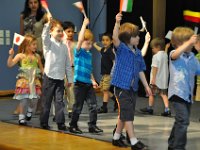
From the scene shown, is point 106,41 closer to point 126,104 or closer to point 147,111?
point 147,111

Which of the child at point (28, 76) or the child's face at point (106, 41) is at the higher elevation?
the child's face at point (106, 41)

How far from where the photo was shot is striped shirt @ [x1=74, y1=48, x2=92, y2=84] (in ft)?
23.6

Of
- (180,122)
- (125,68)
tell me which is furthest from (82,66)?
(180,122)

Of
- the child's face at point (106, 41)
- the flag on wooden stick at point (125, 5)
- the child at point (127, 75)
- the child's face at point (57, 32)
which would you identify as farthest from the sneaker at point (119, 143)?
the child's face at point (106, 41)

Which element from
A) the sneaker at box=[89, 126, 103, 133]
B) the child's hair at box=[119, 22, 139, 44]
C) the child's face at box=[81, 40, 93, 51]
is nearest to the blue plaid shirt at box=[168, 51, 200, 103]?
the child's hair at box=[119, 22, 139, 44]

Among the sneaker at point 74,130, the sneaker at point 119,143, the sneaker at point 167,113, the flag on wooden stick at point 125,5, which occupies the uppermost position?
the flag on wooden stick at point 125,5

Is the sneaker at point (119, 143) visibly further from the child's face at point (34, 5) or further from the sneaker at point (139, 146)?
the child's face at point (34, 5)

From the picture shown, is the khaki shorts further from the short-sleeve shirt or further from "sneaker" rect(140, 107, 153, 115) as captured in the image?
"sneaker" rect(140, 107, 153, 115)

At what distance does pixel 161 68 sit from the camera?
9.10 m

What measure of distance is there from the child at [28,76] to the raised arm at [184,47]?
9.32 feet

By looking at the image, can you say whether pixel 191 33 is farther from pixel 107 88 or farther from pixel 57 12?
pixel 57 12

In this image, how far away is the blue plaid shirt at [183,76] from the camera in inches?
237

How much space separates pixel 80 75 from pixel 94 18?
17.1 ft

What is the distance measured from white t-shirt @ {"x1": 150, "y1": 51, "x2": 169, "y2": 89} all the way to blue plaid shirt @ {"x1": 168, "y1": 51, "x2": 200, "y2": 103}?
2.88 meters
